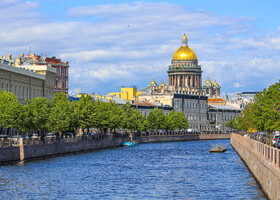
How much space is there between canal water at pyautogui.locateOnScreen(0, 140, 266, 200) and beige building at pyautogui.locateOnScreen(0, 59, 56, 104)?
2662 centimetres

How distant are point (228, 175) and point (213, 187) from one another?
966cm

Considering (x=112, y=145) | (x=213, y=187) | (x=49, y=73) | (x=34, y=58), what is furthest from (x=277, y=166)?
(x=34, y=58)

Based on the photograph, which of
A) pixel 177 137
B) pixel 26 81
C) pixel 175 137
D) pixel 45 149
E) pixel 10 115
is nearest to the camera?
pixel 45 149

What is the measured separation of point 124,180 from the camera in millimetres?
53844

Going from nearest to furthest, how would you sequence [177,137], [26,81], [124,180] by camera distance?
[124,180], [26,81], [177,137]

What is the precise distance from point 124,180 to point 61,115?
3196 cm

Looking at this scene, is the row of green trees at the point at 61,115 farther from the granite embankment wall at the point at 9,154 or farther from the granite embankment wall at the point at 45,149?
the granite embankment wall at the point at 9,154

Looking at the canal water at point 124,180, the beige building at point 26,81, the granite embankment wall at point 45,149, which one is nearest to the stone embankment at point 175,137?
the beige building at point 26,81

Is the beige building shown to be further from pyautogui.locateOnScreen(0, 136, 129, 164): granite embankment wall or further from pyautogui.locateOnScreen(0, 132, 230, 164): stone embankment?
pyautogui.locateOnScreen(0, 136, 129, 164): granite embankment wall

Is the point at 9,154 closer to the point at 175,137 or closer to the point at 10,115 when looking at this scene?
the point at 10,115

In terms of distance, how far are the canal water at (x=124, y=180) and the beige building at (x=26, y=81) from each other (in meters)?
26.6

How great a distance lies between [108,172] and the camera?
60688 millimetres

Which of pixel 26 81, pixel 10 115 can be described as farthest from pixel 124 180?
pixel 26 81

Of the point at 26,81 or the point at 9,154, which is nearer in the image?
the point at 9,154
